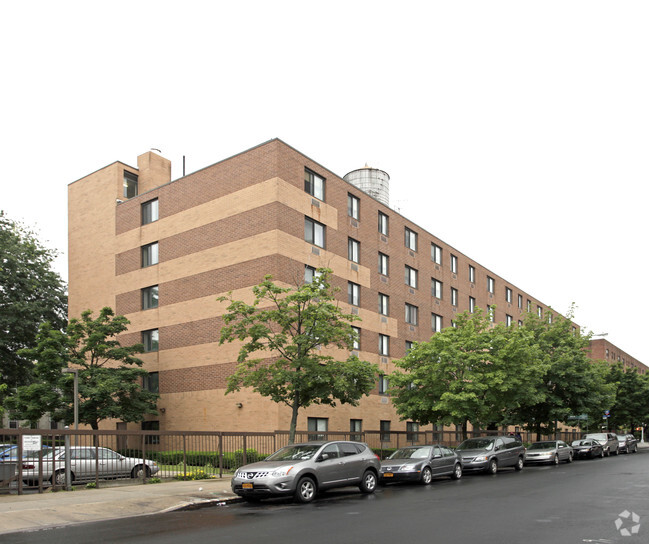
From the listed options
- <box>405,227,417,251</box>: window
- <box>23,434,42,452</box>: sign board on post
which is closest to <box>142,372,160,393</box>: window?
<box>23,434,42,452</box>: sign board on post

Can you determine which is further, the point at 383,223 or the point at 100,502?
the point at 383,223

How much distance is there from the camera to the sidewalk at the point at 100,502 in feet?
41.2

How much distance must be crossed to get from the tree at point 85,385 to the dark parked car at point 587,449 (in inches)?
982

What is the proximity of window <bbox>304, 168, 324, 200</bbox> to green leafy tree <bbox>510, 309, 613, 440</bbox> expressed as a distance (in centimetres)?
1575

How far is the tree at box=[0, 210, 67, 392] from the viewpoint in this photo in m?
37.6

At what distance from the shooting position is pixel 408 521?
11742 millimetres

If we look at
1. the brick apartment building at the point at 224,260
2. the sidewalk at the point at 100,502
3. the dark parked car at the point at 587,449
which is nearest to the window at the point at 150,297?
the brick apartment building at the point at 224,260

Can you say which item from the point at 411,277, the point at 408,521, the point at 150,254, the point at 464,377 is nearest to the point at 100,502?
the point at 408,521

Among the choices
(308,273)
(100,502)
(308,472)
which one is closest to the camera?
(100,502)

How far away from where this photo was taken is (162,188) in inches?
1391

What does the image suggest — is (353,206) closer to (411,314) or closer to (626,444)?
(411,314)

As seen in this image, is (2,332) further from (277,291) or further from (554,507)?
(554,507)

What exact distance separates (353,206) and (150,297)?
1232 cm

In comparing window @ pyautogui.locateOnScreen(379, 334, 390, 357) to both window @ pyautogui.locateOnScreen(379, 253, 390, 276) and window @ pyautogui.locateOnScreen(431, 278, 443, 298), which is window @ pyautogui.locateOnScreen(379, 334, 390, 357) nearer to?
window @ pyautogui.locateOnScreen(379, 253, 390, 276)
